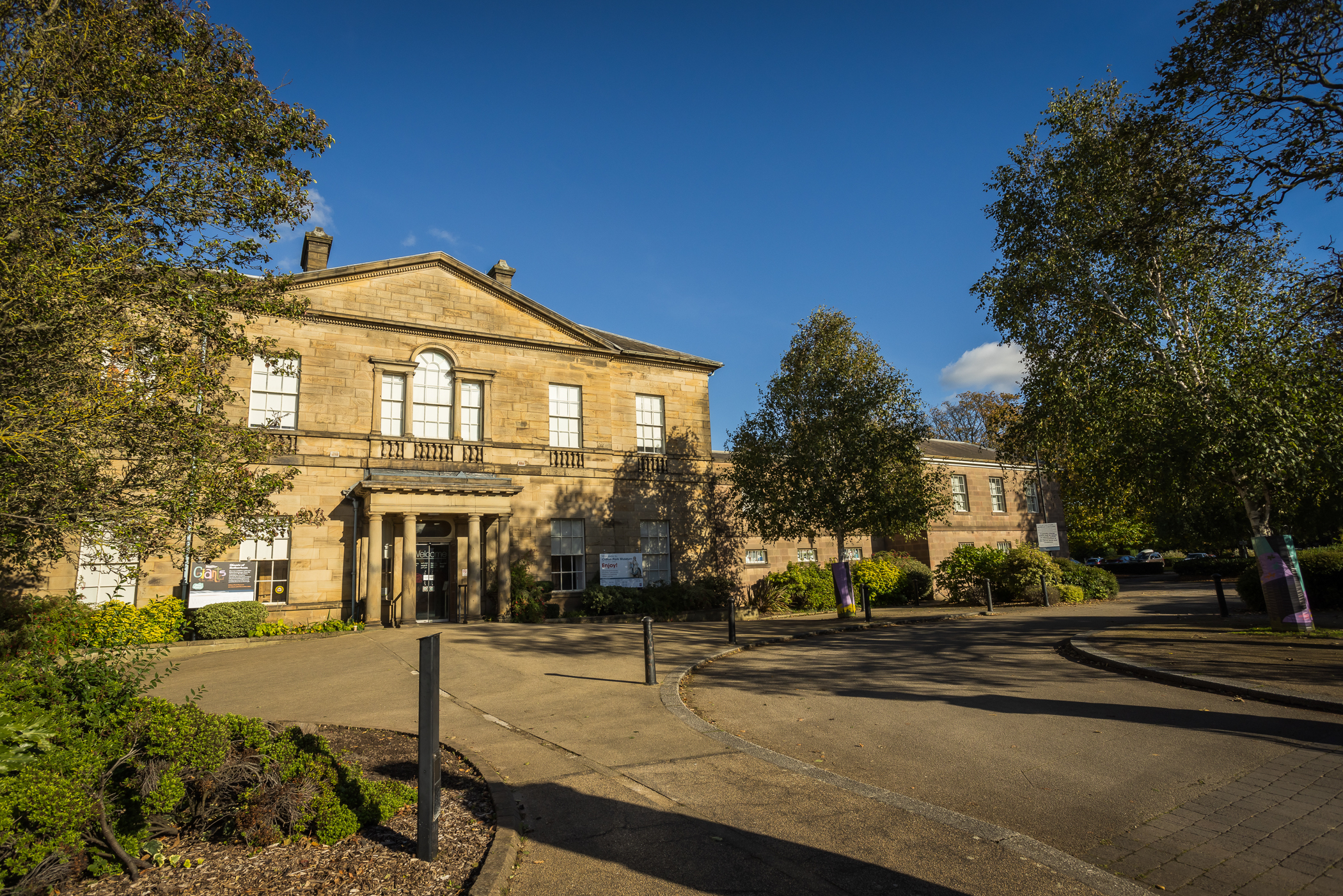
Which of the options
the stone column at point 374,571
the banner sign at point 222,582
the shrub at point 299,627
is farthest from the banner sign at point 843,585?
the banner sign at point 222,582

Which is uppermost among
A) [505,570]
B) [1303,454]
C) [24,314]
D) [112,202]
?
[112,202]

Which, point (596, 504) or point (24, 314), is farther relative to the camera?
point (596, 504)

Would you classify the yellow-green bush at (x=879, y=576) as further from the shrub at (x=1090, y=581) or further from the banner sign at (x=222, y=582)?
the banner sign at (x=222, y=582)

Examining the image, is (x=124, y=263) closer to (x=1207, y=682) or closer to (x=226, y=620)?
(x=226, y=620)

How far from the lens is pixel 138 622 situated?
14.3 meters

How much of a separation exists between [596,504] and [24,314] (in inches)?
644

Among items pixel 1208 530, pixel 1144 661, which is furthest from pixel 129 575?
pixel 1208 530

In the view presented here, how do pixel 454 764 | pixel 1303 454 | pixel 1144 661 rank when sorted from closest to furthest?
pixel 454 764 < pixel 1144 661 < pixel 1303 454

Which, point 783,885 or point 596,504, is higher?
point 596,504

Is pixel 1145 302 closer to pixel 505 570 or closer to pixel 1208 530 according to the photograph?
pixel 505 570

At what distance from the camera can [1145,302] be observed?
558 inches

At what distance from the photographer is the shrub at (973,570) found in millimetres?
25438

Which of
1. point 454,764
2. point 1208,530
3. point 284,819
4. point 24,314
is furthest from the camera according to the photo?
point 1208,530

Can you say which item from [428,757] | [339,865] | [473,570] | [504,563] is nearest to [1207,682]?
[428,757]
